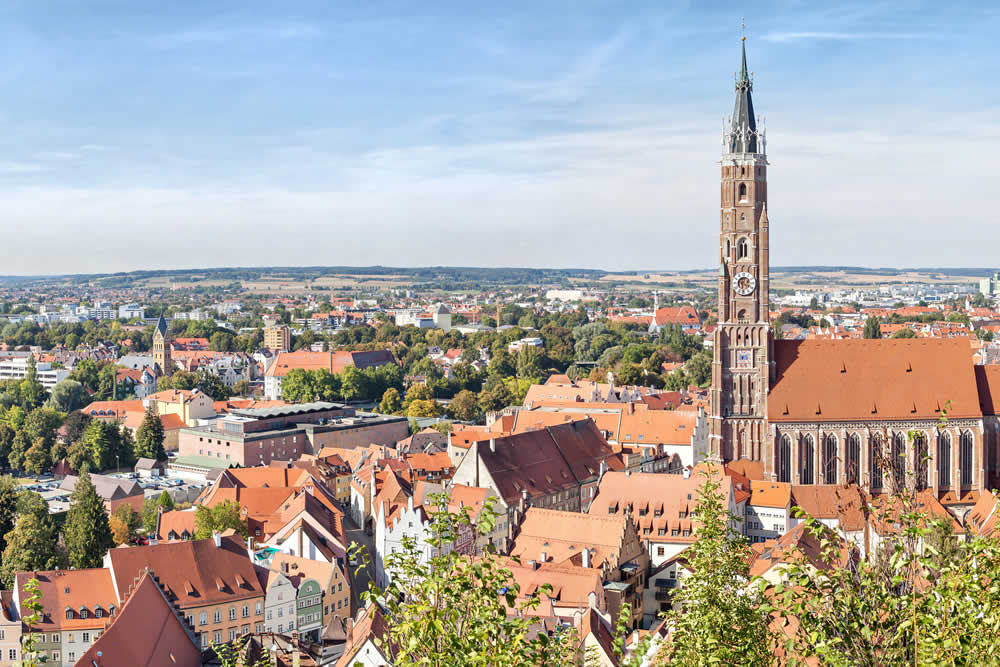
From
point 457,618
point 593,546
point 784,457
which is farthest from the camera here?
point 784,457

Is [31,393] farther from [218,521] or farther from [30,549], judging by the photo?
[218,521]

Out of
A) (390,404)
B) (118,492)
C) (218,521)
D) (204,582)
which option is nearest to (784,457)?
(218,521)

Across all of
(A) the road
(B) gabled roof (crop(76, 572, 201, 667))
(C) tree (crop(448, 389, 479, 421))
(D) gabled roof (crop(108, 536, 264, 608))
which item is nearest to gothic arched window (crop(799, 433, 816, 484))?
(A) the road

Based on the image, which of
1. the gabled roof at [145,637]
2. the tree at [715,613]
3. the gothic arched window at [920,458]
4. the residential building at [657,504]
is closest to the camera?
the gothic arched window at [920,458]

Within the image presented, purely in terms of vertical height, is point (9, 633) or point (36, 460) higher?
point (9, 633)

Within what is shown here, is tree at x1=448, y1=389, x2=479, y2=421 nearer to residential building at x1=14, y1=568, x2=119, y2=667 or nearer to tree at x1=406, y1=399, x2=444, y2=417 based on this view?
tree at x1=406, y1=399, x2=444, y2=417

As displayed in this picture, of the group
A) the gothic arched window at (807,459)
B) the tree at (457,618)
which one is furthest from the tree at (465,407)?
the tree at (457,618)

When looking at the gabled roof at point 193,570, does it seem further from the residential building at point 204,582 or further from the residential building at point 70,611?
the residential building at point 70,611
